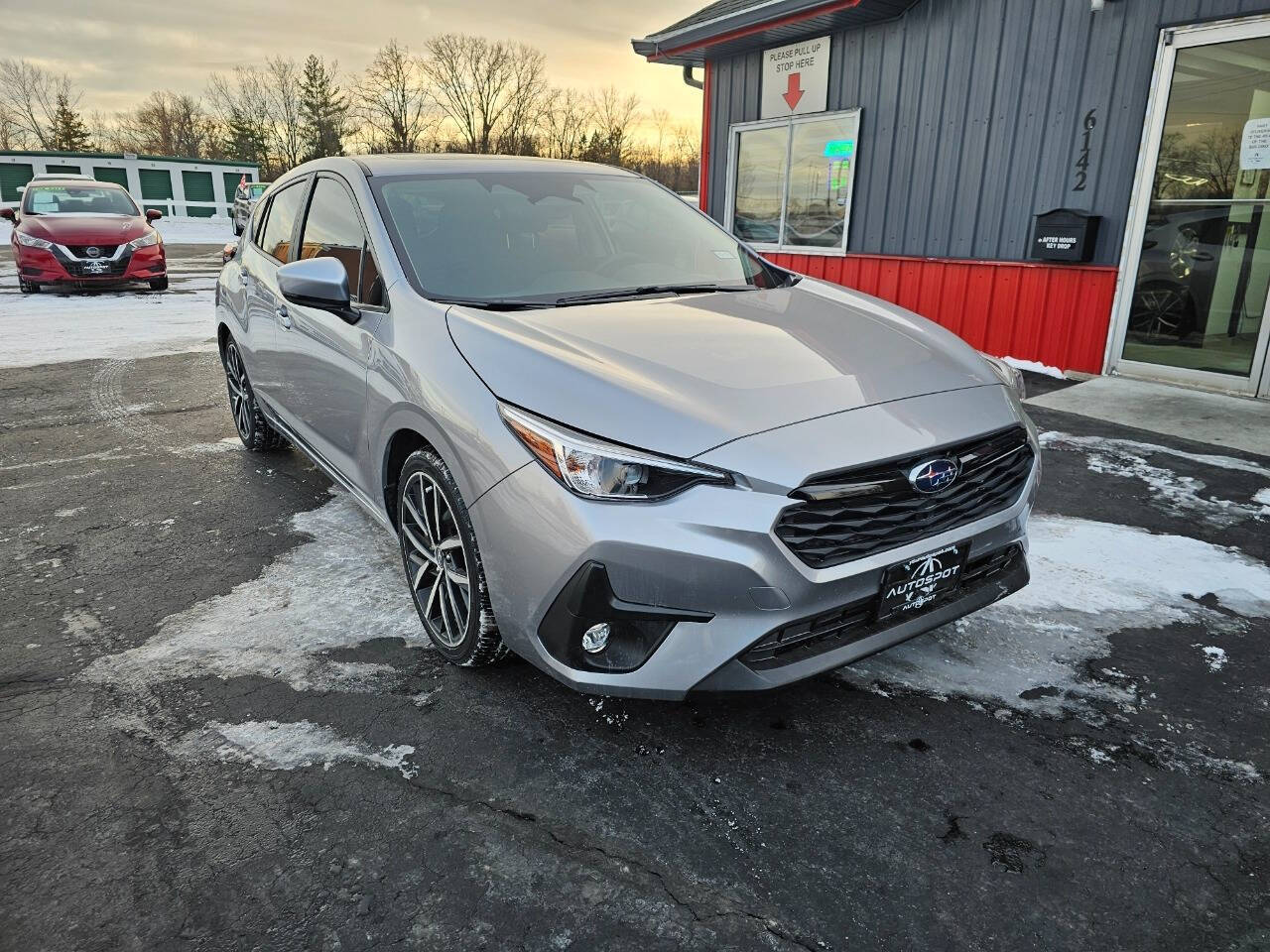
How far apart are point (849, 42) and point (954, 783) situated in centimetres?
846

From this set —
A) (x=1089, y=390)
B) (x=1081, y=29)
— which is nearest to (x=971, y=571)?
(x=1089, y=390)

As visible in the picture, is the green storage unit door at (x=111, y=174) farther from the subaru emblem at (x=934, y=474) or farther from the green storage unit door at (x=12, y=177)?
the subaru emblem at (x=934, y=474)

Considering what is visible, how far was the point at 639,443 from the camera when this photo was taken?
2.10 m

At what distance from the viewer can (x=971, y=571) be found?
8.19 feet

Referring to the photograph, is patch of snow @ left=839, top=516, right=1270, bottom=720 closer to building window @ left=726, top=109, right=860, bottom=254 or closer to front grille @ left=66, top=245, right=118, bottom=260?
building window @ left=726, top=109, right=860, bottom=254

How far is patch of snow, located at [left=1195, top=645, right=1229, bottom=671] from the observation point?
9.32ft

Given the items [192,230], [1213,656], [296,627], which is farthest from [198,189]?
[1213,656]

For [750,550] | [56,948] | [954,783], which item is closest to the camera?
[56,948]

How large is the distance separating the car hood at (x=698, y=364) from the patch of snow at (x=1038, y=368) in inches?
201

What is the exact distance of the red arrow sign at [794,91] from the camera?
9.35m

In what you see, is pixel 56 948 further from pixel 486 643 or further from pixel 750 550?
pixel 750 550

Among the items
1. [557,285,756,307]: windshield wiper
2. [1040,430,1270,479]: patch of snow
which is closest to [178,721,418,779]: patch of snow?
[557,285,756,307]: windshield wiper

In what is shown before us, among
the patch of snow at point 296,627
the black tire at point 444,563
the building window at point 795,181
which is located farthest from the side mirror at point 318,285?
the building window at point 795,181

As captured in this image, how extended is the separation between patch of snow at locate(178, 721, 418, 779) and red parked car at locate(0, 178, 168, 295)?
1256 centimetres
